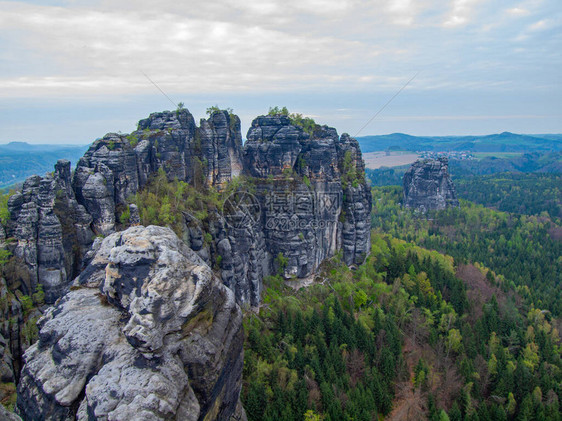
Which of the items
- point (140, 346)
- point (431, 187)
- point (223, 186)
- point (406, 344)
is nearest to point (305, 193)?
point (223, 186)

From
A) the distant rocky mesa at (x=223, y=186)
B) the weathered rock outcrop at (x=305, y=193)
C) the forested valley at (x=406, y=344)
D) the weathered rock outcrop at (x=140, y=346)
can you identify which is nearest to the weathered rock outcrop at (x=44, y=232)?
the distant rocky mesa at (x=223, y=186)

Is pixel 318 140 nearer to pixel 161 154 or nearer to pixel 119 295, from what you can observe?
pixel 161 154

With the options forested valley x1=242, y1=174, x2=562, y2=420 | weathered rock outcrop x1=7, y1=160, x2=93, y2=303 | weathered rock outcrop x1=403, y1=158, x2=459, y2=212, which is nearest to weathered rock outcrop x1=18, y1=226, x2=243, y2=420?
weathered rock outcrop x1=7, y1=160, x2=93, y2=303

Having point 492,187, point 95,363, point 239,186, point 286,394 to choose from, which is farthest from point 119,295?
point 492,187

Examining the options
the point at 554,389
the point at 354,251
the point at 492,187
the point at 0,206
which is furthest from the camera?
the point at 492,187

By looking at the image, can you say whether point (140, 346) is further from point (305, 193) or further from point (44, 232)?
point (305, 193)

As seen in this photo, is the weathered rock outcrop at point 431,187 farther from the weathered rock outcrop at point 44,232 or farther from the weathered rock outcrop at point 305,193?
the weathered rock outcrop at point 44,232
